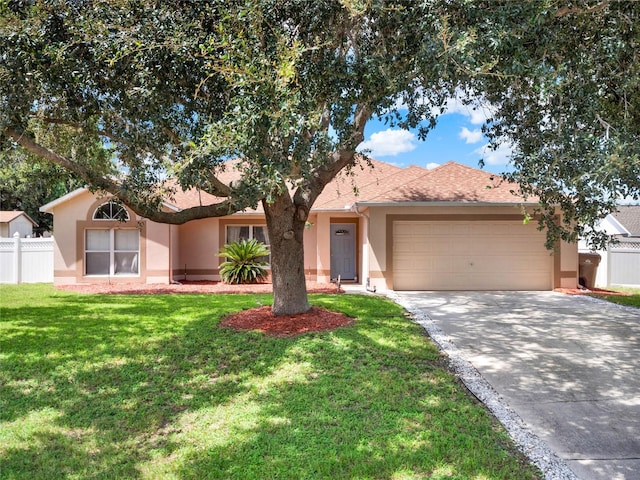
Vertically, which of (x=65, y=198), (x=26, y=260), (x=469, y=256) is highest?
(x=65, y=198)

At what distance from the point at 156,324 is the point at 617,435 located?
759 centimetres

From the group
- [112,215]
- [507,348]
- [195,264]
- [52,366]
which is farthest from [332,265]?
[52,366]

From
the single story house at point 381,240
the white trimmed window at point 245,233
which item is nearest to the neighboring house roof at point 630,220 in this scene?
the single story house at point 381,240

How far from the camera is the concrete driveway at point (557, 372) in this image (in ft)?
13.7

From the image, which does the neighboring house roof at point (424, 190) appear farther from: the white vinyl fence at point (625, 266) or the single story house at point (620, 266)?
the white vinyl fence at point (625, 266)

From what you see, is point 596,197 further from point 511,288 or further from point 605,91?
point 511,288

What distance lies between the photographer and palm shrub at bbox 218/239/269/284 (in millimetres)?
15523

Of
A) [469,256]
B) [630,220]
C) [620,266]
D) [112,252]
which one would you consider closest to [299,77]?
[469,256]

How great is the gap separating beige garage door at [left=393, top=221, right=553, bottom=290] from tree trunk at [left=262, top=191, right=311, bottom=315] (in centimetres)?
560

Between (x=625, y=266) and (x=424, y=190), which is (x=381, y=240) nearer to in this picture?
(x=424, y=190)

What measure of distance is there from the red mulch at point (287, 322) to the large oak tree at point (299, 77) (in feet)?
7.26

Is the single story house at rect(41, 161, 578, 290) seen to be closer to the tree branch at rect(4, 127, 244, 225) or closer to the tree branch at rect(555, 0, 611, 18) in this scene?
the tree branch at rect(4, 127, 244, 225)

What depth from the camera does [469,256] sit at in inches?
544

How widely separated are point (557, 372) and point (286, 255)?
16.0 feet
